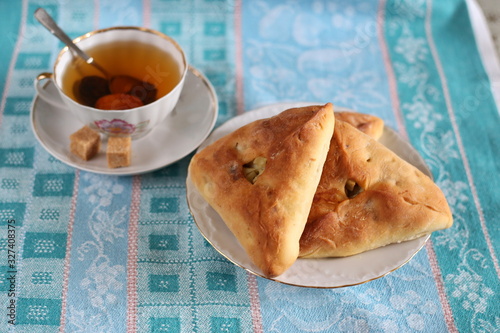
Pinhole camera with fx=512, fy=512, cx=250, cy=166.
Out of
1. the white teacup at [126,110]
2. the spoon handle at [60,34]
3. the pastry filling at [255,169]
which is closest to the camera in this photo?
the pastry filling at [255,169]

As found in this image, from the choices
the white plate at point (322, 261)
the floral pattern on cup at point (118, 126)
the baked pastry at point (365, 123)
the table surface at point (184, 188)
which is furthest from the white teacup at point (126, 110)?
the baked pastry at point (365, 123)

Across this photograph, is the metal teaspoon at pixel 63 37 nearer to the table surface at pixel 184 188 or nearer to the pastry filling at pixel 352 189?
the table surface at pixel 184 188

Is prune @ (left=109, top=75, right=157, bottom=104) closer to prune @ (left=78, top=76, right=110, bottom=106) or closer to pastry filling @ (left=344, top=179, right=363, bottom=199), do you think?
prune @ (left=78, top=76, right=110, bottom=106)

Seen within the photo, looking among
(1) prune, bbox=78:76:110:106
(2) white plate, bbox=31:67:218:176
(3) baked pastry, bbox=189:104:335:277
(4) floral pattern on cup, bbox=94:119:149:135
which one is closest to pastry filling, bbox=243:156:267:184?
(3) baked pastry, bbox=189:104:335:277

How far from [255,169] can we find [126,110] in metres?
0.37

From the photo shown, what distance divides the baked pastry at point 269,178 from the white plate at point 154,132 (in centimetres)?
17

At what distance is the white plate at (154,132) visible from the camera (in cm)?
130

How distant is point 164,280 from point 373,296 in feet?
1.53

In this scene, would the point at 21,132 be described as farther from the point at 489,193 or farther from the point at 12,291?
the point at 489,193

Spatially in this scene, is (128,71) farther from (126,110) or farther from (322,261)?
(322,261)

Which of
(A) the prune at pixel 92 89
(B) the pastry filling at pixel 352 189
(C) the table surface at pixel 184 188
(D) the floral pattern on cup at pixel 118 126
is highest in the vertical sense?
(B) the pastry filling at pixel 352 189

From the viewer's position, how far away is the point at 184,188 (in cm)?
134

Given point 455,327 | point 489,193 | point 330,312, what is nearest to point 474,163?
point 489,193

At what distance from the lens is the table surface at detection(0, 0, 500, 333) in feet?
3.62
